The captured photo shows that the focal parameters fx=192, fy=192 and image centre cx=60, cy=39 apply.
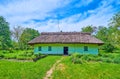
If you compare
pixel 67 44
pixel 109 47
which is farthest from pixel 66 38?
pixel 109 47

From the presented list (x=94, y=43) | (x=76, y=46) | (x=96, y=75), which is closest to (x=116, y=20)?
(x=94, y=43)

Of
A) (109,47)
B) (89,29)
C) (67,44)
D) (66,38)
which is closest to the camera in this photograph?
(67,44)

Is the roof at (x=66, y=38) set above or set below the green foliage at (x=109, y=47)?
above

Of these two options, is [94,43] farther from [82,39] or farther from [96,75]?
[96,75]

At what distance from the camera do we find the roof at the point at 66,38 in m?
39.0

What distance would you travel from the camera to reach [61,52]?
4072 centimetres

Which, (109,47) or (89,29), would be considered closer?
(109,47)

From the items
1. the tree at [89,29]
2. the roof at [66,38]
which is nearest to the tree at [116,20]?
the roof at [66,38]

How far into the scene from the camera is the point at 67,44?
4016cm

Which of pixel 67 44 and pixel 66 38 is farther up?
pixel 66 38

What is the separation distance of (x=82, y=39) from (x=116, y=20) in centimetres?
887

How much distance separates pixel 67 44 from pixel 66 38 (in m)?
1.31

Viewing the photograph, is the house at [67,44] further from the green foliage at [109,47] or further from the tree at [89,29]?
the tree at [89,29]

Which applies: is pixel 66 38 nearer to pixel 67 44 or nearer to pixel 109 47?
pixel 67 44
